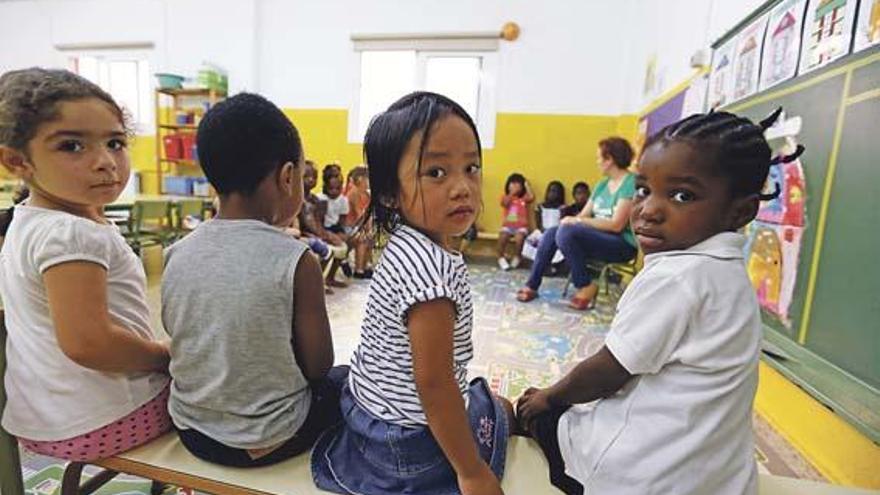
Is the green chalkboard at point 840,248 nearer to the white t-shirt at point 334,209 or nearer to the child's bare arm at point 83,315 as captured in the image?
the child's bare arm at point 83,315

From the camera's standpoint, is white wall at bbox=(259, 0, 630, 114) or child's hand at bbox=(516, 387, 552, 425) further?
white wall at bbox=(259, 0, 630, 114)

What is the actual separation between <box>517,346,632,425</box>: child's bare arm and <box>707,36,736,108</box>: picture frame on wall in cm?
177

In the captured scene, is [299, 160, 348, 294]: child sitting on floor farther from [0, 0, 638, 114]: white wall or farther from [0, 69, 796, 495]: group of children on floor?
[0, 69, 796, 495]: group of children on floor

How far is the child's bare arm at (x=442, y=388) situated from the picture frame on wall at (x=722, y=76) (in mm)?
1913

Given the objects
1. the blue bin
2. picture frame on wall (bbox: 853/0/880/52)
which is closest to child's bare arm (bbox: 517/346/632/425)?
picture frame on wall (bbox: 853/0/880/52)

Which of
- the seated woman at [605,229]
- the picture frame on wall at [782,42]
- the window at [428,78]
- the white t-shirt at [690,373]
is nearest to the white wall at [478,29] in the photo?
the window at [428,78]

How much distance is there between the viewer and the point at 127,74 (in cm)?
555

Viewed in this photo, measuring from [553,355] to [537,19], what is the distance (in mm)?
3533

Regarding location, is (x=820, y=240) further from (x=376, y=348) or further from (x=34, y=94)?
(x=34, y=94)

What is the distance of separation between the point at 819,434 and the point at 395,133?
1352mm

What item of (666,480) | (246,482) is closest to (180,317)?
(246,482)

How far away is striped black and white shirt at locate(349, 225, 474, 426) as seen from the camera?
0.57m

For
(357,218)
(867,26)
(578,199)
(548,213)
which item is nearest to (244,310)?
(867,26)

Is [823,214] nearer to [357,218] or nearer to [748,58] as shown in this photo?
[748,58]
